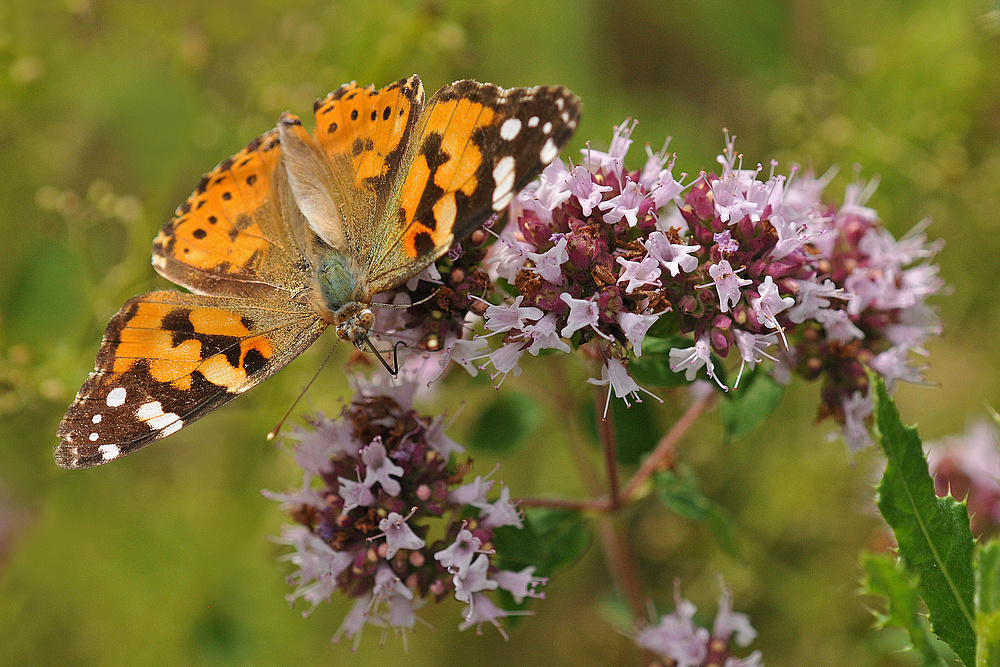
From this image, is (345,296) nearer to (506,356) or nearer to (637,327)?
(506,356)

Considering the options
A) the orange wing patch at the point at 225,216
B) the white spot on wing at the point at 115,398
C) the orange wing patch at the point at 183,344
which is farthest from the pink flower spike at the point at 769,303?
the white spot on wing at the point at 115,398

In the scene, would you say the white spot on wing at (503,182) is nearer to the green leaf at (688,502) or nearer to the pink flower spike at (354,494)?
the pink flower spike at (354,494)

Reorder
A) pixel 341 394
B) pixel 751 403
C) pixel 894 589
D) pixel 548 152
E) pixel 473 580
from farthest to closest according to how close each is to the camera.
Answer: pixel 341 394 < pixel 751 403 < pixel 473 580 < pixel 548 152 < pixel 894 589

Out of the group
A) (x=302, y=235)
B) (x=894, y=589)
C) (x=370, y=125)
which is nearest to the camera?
(x=894, y=589)

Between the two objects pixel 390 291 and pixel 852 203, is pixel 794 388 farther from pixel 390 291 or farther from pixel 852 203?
pixel 390 291

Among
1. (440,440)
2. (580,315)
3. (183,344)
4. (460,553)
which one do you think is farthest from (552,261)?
(183,344)

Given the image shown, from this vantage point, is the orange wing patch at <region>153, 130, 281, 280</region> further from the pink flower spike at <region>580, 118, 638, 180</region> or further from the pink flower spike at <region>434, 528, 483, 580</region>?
the pink flower spike at <region>434, 528, 483, 580</region>
